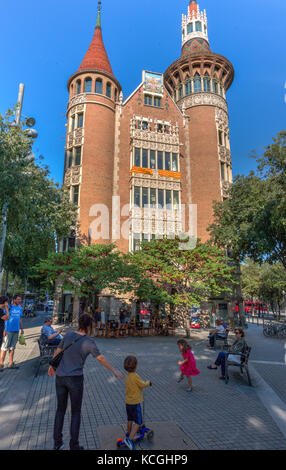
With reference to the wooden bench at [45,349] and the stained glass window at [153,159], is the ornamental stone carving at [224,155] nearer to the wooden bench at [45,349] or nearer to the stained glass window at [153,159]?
the stained glass window at [153,159]

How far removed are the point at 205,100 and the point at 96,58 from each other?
12.9 meters

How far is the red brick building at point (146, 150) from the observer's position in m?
26.9

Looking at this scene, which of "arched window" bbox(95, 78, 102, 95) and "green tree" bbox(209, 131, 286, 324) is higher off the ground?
"arched window" bbox(95, 78, 102, 95)

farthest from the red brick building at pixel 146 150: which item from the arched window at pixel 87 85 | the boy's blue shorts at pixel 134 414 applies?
the boy's blue shorts at pixel 134 414

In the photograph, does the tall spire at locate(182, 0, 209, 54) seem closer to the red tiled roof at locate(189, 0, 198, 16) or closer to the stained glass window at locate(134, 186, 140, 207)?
the red tiled roof at locate(189, 0, 198, 16)

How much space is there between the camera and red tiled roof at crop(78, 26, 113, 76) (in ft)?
98.4

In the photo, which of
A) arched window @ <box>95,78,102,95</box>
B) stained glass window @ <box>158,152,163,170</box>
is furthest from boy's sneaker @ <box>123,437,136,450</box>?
arched window @ <box>95,78,102,95</box>

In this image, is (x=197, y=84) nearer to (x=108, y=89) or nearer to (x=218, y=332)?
(x=108, y=89)

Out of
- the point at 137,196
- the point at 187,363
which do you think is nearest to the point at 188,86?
the point at 137,196

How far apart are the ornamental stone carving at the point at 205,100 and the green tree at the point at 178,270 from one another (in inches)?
834

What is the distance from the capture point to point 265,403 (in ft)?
20.0

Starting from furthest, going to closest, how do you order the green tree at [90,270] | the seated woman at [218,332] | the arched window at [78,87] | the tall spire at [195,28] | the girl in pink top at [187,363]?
the tall spire at [195,28], the arched window at [78,87], the green tree at [90,270], the seated woman at [218,332], the girl in pink top at [187,363]

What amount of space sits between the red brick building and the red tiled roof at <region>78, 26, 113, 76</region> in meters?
0.11

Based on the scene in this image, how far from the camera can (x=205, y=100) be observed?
1266 inches
